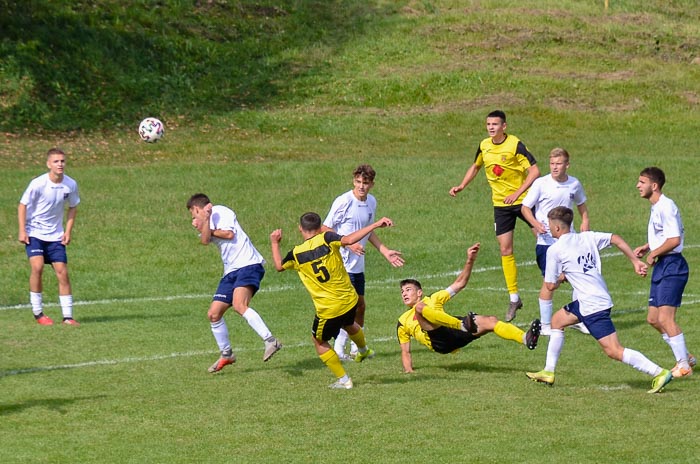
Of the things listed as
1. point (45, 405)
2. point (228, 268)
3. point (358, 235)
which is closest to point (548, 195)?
point (358, 235)

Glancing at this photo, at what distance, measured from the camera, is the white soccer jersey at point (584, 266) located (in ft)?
39.3

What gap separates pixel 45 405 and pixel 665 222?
7.08 m

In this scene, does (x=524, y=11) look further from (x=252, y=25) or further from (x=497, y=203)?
(x=497, y=203)

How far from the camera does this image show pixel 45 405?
12156mm

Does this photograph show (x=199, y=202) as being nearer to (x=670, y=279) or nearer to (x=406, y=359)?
(x=406, y=359)

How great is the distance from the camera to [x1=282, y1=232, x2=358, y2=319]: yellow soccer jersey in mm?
12547

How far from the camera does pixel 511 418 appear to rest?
1108cm

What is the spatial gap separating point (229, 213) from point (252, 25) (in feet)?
117

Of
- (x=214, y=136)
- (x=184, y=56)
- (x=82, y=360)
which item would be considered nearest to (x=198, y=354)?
(x=82, y=360)

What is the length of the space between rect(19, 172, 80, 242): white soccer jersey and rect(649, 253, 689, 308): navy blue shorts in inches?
362

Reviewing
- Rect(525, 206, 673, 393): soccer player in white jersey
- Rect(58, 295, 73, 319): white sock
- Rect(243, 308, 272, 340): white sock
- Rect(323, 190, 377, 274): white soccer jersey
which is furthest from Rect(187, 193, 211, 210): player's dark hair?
Rect(58, 295, 73, 319): white sock

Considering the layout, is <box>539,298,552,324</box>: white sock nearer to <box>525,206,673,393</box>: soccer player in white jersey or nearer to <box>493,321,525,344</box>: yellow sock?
<box>493,321,525,344</box>: yellow sock

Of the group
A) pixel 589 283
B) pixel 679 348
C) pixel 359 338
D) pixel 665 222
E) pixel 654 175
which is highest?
pixel 654 175

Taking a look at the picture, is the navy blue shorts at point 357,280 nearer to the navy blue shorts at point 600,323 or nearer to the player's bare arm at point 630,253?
the navy blue shorts at point 600,323
